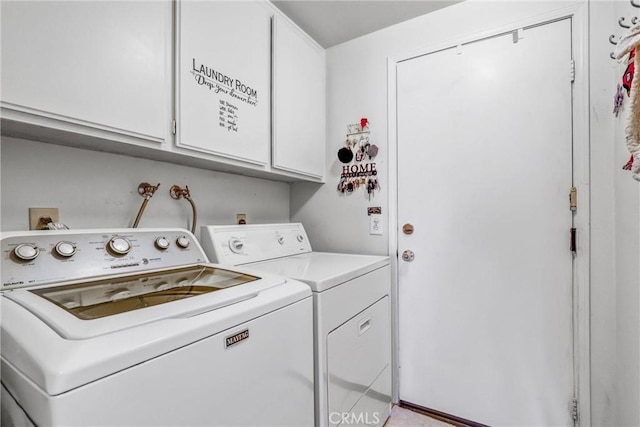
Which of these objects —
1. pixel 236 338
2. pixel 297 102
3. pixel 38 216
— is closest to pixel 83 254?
pixel 38 216

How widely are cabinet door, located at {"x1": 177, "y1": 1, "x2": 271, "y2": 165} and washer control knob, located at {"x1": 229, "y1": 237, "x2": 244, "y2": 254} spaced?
16.7 inches

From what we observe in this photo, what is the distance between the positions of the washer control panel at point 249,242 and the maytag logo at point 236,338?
716 mm

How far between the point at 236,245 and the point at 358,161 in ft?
3.25

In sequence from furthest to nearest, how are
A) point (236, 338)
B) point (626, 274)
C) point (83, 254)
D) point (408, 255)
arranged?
point (408, 255) < point (626, 274) < point (83, 254) < point (236, 338)

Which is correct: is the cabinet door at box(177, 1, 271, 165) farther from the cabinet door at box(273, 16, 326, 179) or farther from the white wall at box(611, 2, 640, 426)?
the white wall at box(611, 2, 640, 426)

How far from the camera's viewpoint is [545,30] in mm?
1489

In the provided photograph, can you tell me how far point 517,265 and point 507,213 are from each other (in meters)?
0.28

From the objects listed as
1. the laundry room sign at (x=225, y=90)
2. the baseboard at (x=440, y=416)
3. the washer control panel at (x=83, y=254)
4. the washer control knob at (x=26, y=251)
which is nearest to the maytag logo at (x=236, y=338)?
the washer control panel at (x=83, y=254)

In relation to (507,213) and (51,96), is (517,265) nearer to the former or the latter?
(507,213)

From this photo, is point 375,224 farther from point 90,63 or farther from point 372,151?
point 90,63

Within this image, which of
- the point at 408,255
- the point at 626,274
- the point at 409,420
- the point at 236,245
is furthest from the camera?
the point at 408,255

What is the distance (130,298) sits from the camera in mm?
841

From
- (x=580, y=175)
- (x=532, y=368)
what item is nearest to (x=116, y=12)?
(x=580, y=175)

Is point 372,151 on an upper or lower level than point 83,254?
upper
